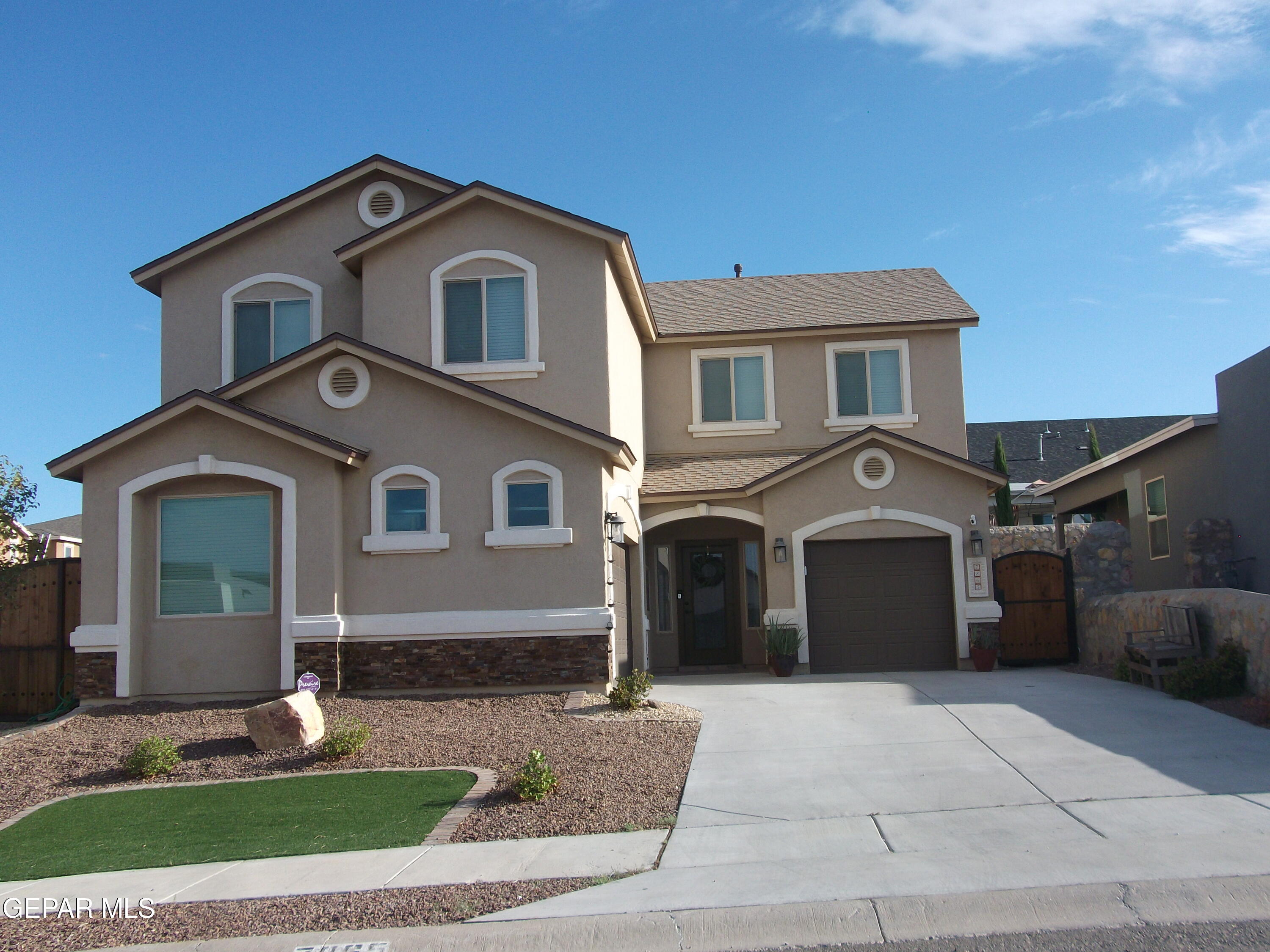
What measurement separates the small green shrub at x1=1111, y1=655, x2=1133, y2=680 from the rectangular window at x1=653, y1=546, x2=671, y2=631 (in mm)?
7589

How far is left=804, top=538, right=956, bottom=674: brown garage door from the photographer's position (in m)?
17.3

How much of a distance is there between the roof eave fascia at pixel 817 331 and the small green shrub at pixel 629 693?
8.16 m

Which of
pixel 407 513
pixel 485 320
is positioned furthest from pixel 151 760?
pixel 485 320

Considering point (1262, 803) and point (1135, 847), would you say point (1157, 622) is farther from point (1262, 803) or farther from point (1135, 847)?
point (1135, 847)

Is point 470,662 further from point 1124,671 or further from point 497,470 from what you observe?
point 1124,671

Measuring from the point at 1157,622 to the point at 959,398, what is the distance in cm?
625

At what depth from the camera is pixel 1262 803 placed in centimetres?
787

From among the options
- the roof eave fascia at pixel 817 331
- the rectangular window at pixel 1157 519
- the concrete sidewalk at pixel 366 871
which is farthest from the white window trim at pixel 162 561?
the rectangular window at pixel 1157 519

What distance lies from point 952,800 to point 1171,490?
14033 mm

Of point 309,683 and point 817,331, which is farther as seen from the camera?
point 817,331

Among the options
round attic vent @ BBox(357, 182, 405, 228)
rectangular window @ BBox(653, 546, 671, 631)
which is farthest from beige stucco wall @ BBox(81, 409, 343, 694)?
rectangular window @ BBox(653, 546, 671, 631)

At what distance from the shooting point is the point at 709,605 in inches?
768

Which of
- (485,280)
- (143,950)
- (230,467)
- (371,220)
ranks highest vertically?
(371,220)

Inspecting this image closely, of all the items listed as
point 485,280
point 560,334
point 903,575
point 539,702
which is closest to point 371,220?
point 485,280
